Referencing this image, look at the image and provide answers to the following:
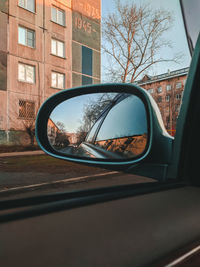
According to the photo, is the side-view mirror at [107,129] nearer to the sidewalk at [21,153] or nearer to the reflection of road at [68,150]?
the reflection of road at [68,150]

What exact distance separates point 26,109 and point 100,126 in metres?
3.68

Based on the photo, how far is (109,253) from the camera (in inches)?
16.7

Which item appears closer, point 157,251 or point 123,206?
point 157,251

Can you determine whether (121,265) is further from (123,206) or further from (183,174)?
(183,174)

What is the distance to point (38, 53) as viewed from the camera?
448 cm

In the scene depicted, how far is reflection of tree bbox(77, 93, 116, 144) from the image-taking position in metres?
1.04

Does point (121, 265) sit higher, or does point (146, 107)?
point (146, 107)

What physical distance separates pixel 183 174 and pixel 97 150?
1.18 feet

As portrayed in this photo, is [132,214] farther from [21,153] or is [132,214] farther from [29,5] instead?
[29,5]

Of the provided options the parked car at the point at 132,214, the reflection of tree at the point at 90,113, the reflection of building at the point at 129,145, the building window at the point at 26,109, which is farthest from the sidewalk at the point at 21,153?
the parked car at the point at 132,214

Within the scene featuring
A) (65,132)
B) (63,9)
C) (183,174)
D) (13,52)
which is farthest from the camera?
(13,52)

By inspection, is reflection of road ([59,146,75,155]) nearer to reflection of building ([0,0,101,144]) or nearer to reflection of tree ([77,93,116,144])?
reflection of tree ([77,93,116,144])

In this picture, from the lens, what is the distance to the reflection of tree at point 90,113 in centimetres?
104

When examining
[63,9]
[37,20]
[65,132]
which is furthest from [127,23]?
[37,20]
